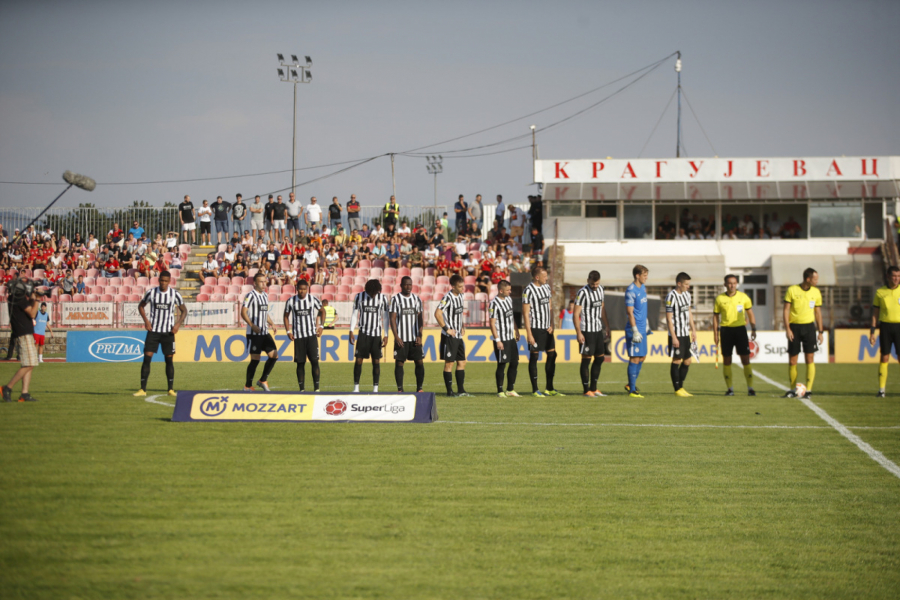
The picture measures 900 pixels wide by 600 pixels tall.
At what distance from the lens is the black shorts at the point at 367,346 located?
40.8 feet

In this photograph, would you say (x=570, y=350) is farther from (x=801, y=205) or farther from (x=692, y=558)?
(x=692, y=558)

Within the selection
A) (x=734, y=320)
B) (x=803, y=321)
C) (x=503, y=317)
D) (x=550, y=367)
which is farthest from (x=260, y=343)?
(x=803, y=321)

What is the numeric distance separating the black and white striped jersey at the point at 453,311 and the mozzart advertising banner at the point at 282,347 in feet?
35.6

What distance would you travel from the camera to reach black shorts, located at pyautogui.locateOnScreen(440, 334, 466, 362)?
12570mm

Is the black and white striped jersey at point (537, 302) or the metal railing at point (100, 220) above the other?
the metal railing at point (100, 220)

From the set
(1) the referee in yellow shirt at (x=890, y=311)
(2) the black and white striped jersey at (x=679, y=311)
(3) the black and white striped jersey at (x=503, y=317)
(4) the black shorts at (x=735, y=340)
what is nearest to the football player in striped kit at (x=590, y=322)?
(3) the black and white striped jersey at (x=503, y=317)

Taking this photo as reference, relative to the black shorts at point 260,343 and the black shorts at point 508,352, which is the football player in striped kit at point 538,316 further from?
the black shorts at point 260,343

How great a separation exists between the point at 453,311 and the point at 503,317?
0.83 meters

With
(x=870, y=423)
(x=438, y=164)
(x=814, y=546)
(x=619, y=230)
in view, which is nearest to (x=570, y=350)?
(x=619, y=230)

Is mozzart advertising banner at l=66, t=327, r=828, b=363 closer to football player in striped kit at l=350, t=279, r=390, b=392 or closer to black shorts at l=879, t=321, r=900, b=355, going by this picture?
black shorts at l=879, t=321, r=900, b=355

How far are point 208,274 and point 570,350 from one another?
48.7 feet

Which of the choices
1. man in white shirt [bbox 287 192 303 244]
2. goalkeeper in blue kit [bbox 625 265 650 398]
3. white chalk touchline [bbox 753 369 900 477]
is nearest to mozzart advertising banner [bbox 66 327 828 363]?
man in white shirt [bbox 287 192 303 244]

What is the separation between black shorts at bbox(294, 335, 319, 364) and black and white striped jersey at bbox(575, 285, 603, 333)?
4532 mm

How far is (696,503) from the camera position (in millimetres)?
5969
